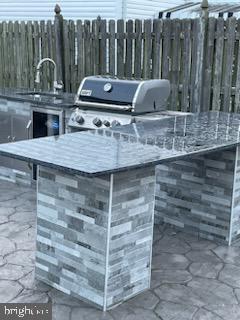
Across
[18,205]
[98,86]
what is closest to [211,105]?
[98,86]

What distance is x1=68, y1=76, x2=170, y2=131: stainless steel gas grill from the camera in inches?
175

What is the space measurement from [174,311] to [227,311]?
0.32 metres

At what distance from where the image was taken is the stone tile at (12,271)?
327 cm

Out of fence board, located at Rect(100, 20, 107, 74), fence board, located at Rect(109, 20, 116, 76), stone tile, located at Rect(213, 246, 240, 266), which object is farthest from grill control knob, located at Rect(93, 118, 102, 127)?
fence board, located at Rect(100, 20, 107, 74)

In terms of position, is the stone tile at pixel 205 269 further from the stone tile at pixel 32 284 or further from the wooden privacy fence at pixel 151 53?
the wooden privacy fence at pixel 151 53

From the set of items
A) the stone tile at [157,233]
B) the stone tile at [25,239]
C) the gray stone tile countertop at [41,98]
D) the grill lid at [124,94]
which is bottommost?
the stone tile at [157,233]

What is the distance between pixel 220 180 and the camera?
12.9 ft

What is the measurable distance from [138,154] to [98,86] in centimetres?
206

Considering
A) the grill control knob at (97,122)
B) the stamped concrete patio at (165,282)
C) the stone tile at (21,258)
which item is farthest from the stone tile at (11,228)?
the grill control knob at (97,122)

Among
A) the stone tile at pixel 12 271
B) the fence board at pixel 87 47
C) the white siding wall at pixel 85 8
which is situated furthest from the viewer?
the white siding wall at pixel 85 8

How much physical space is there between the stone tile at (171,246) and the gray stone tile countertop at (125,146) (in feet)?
3.16

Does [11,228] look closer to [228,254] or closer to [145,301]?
[145,301]

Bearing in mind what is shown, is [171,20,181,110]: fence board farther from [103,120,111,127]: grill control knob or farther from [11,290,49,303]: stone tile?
[11,290,49,303]: stone tile

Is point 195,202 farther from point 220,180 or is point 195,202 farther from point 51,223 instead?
point 51,223
